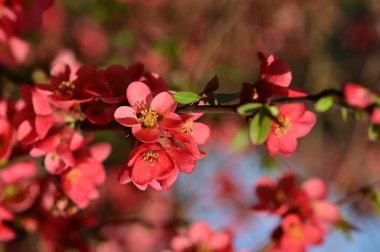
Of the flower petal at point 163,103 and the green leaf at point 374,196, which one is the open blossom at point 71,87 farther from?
the green leaf at point 374,196

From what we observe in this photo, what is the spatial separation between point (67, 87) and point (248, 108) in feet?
1.45

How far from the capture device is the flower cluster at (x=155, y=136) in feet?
2.99

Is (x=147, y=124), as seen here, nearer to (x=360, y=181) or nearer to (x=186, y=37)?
(x=186, y=37)

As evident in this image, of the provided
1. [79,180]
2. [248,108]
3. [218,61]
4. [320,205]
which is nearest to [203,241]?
[320,205]

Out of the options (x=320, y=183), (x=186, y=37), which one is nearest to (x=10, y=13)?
(x=320, y=183)

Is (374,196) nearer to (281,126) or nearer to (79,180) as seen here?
(281,126)

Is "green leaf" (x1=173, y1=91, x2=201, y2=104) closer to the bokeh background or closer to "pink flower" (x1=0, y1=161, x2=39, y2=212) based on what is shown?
"pink flower" (x1=0, y1=161, x2=39, y2=212)

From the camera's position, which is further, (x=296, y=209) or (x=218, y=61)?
(x=218, y=61)

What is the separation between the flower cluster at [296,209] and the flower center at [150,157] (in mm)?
577

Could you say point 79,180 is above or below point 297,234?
above

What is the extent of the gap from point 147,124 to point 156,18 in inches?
97.7

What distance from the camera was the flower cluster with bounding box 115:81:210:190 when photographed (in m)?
0.91

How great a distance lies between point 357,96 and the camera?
1.10 m

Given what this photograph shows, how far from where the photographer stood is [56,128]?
3.73 ft
